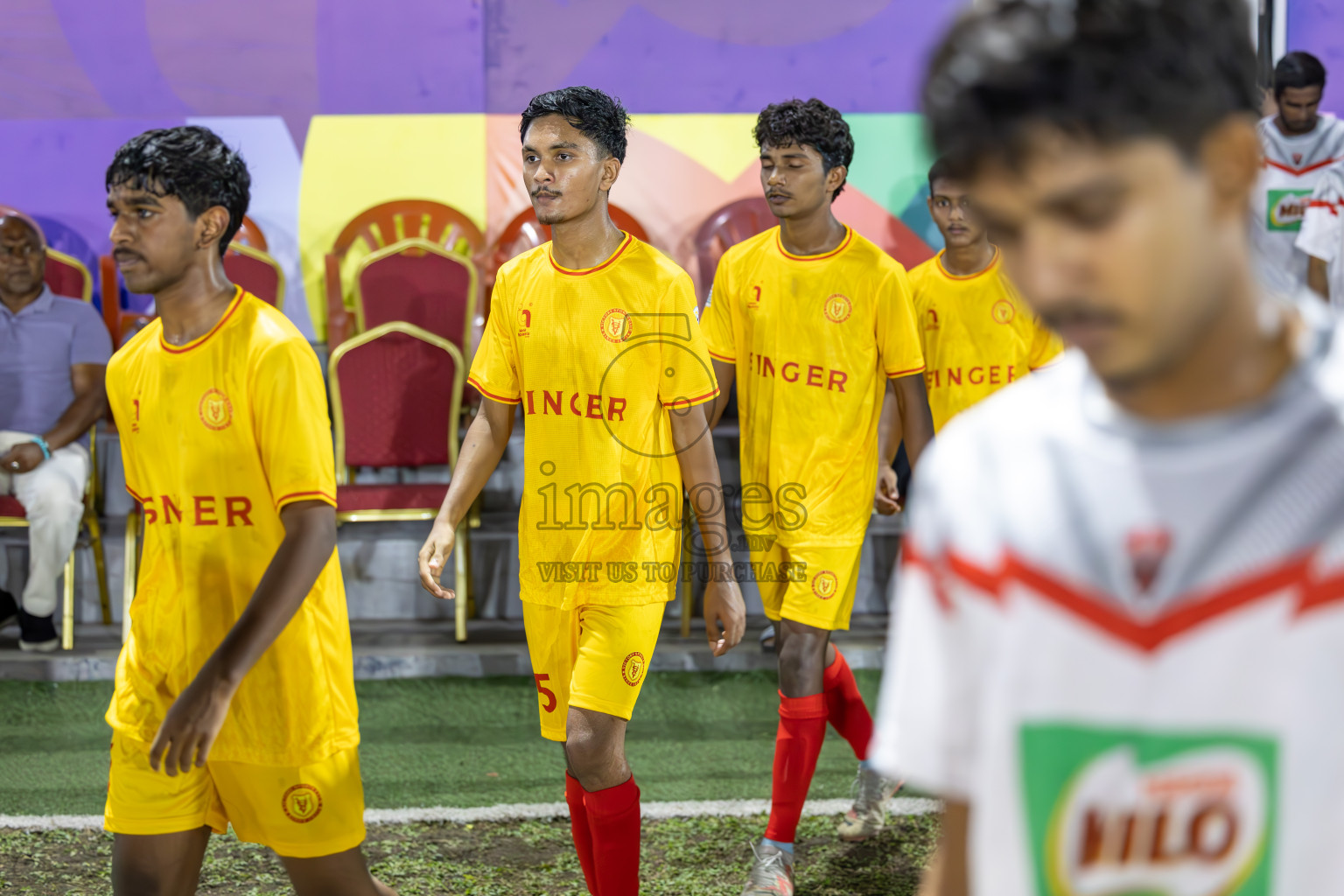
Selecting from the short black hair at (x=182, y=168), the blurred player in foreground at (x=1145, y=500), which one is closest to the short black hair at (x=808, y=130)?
the short black hair at (x=182, y=168)

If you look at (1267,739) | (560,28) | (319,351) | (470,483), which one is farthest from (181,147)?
(560,28)

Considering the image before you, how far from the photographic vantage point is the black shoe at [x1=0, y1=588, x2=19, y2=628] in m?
6.00

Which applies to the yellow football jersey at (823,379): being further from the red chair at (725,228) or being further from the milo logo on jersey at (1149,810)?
the red chair at (725,228)

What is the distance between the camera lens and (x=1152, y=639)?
940mm

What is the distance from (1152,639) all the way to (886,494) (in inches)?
142

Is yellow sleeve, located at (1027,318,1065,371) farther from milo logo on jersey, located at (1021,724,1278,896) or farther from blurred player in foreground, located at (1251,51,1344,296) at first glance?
milo logo on jersey, located at (1021,724,1278,896)

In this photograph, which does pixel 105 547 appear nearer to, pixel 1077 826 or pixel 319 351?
pixel 319 351

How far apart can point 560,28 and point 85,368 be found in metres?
3.77

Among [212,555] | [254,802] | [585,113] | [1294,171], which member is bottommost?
[254,802]

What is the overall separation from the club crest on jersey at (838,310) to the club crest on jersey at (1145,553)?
3059 millimetres

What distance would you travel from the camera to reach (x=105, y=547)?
6414mm

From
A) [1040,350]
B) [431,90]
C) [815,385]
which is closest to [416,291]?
[431,90]

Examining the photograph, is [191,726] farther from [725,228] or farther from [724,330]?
[725,228]

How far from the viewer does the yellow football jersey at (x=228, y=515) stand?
2281mm
